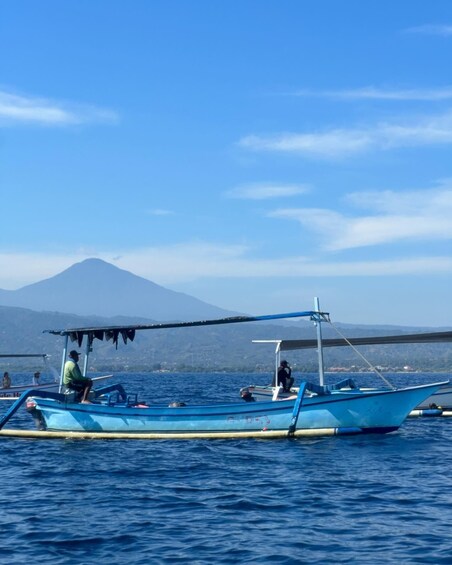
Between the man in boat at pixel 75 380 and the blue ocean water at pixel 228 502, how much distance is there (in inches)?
91.1

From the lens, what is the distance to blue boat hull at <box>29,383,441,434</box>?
1181 inches

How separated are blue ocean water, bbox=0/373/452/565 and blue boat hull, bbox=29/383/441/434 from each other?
63 cm

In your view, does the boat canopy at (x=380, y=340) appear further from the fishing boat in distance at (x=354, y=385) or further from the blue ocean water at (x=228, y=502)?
the blue ocean water at (x=228, y=502)

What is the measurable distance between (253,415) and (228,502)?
34.8 ft

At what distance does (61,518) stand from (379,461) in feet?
35.7

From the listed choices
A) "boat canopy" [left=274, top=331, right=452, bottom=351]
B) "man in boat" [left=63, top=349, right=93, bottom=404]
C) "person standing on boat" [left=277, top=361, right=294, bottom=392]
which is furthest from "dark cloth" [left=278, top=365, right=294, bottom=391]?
"boat canopy" [left=274, top=331, right=452, bottom=351]

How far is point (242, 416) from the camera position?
3055 centimetres

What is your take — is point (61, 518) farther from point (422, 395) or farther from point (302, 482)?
point (422, 395)

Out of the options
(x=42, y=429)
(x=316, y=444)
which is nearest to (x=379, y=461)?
(x=316, y=444)

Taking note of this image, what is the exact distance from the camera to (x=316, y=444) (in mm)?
29219

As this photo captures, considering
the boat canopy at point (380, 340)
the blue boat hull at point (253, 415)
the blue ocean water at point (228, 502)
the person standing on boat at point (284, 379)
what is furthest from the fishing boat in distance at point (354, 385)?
the blue ocean water at point (228, 502)

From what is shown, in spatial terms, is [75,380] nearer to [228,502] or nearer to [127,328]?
[127,328]

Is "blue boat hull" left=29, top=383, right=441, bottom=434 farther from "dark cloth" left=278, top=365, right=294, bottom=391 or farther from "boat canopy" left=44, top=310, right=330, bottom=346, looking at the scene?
"dark cloth" left=278, top=365, right=294, bottom=391

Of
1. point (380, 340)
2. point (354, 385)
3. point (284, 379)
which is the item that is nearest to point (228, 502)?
point (284, 379)
